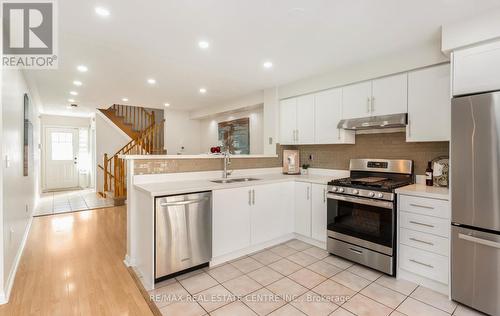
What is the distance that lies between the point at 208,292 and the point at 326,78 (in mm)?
3103

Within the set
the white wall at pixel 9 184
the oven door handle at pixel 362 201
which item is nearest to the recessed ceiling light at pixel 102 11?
the white wall at pixel 9 184

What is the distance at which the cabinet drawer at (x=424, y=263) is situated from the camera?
7.50 ft

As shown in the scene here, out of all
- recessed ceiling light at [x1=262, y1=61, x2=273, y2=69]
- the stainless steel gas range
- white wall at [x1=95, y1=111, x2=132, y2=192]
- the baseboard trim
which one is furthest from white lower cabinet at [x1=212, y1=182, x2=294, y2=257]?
white wall at [x1=95, y1=111, x2=132, y2=192]

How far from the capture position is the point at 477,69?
209 centimetres

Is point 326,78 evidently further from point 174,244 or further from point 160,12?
point 174,244

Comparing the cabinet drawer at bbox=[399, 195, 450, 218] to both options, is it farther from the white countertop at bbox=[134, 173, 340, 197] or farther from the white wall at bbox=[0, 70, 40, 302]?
the white wall at bbox=[0, 70, 40, 302]

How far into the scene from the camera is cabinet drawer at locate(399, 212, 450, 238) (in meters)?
2.26

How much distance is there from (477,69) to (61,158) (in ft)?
33.0

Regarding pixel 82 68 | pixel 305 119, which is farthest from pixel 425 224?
pixel 82 68

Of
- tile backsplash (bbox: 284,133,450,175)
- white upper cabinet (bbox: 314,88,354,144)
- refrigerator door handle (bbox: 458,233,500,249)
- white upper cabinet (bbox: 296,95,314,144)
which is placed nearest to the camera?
refrigerator door handle (bbox: 458,233,500,249)

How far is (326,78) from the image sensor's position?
142 inches

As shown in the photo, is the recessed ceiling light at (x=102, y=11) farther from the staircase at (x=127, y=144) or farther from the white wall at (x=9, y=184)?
the staircase at (x=127, y=144)

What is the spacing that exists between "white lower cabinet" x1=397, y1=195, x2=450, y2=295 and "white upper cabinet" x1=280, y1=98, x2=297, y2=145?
1970mm

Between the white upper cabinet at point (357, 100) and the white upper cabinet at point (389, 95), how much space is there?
0.21ft
